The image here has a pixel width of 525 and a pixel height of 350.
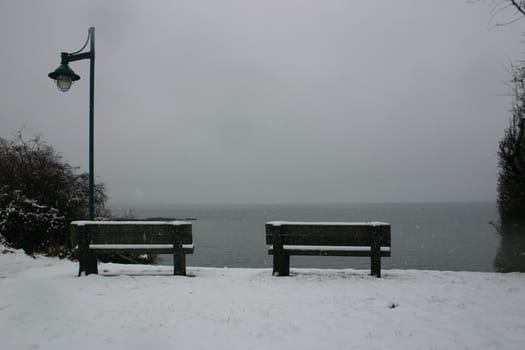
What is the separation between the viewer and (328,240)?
718 centimetres

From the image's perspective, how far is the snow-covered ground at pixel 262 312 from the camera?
3.87 meters

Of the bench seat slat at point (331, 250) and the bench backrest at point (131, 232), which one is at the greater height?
the bench backrest at point (131, 232)

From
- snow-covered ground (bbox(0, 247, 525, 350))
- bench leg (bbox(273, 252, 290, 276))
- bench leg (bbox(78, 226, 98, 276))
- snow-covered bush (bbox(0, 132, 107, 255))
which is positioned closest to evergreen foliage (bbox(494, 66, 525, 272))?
snow-covered ground (bbox(0, 247, 525, 350))

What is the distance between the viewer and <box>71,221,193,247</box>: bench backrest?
7.18 m

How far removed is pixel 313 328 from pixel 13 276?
6.59 meters

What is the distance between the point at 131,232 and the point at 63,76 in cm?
427

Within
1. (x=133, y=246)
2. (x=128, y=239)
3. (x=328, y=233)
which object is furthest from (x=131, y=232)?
(x=328, y=233)

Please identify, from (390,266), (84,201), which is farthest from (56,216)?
(390,266)

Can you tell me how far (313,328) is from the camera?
13.7 feet

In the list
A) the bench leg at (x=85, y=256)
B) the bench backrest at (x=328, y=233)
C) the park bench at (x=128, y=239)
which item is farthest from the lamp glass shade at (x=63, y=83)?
the bench backrest at (x=328, y=233)

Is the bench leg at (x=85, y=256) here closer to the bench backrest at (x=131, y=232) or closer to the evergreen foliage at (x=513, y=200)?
the bench backrest at (x=131, y=232)

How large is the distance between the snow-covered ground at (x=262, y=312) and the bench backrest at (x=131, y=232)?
718 millimetres

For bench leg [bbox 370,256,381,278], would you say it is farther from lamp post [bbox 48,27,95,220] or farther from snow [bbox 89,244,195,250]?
lamp post [bbox 48,27,95,220]

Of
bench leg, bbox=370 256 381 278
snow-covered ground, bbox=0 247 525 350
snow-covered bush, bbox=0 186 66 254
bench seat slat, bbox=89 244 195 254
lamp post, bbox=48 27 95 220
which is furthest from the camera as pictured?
snow-covered bush, bbox=0 186 66 254
